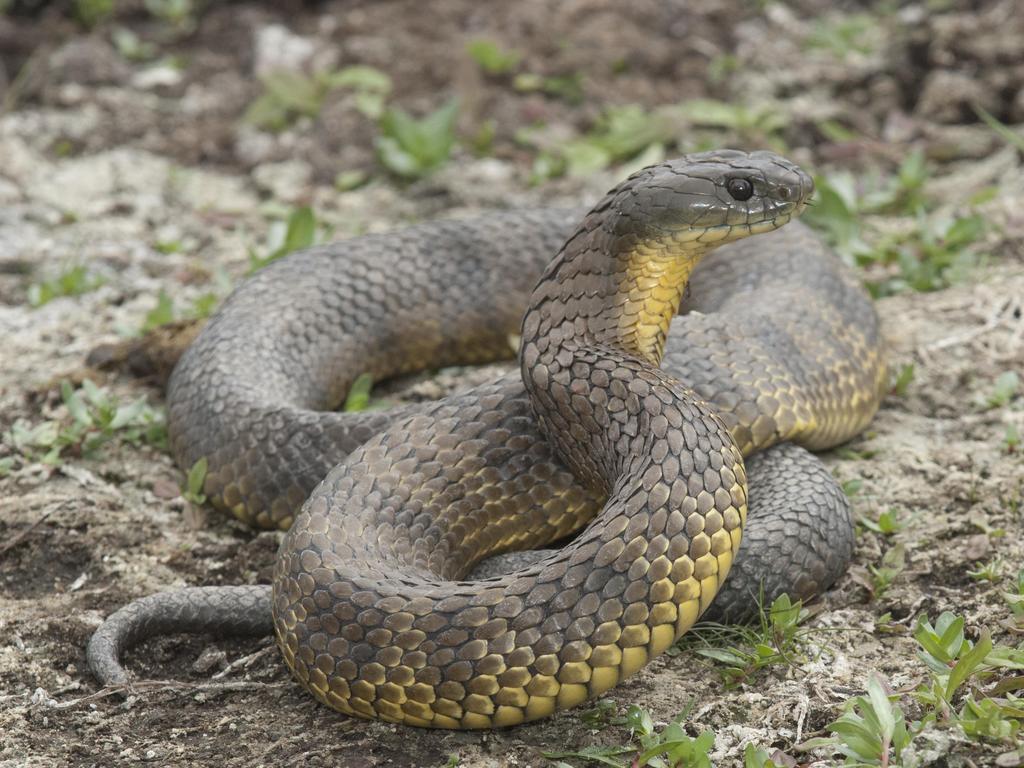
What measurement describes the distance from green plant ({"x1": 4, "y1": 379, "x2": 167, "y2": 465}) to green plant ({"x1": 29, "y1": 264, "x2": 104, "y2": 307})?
1343mm

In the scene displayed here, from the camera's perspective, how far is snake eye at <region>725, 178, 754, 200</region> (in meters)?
4.30

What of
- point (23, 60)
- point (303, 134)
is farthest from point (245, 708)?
point (23, 60)

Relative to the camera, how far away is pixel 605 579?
3801 mm

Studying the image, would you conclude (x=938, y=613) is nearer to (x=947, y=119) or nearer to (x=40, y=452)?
(x=40, y=452)

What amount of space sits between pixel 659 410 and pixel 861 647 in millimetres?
1081

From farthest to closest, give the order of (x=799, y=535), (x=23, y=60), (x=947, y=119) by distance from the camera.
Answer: (x=23, y=60), (x=947, y=119), (x=799, y=535)

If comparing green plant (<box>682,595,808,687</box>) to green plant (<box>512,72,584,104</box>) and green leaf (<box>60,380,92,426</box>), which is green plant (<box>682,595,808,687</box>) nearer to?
green leaf (<box>60,380,92,426</box>)

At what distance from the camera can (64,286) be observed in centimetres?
746

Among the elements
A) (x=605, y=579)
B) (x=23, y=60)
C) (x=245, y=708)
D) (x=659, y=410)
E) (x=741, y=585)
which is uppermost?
(x=23, y=60)

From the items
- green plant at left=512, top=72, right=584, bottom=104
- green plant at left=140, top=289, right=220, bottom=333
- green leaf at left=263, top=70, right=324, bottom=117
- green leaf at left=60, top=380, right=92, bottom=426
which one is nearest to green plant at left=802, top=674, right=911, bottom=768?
green leaf at left=60, top=380, right=92, bottom=426

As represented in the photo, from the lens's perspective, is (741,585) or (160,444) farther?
(160,444)

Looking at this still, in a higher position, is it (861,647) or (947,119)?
(947,119)

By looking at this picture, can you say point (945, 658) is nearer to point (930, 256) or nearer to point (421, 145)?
point (930, 256)

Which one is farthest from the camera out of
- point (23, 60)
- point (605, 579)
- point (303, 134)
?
point (23, 60)
